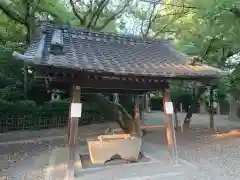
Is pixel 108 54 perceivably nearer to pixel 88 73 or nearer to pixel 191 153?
pixel 88 73

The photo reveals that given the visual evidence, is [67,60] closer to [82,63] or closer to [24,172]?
[82,63]

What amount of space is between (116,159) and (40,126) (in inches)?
337

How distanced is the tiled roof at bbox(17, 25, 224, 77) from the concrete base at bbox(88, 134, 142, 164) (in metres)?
2.30

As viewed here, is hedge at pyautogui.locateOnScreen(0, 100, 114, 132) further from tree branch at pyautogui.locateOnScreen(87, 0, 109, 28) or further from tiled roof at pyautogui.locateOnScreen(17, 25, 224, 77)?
tiled roof at pyautogui.locateOnScreen(17, 25, 224, 77)

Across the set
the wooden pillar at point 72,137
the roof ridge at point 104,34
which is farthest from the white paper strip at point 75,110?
the roof ridge at point 104,34

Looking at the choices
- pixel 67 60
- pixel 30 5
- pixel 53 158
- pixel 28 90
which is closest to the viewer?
pixel 67 60

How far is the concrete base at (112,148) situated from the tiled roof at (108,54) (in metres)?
2.30

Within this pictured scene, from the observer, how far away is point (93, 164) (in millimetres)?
7086

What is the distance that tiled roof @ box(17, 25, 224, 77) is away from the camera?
5.48 m

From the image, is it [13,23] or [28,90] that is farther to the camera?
[28,90]

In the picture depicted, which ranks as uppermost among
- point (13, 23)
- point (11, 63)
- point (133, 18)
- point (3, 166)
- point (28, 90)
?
point (133, 18)

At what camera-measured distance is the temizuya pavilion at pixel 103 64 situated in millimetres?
5387

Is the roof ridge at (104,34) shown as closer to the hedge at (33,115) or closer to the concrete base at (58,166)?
the concrete base at (58,166)

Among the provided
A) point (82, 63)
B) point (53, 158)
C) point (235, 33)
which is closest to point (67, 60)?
point (82, 63)
